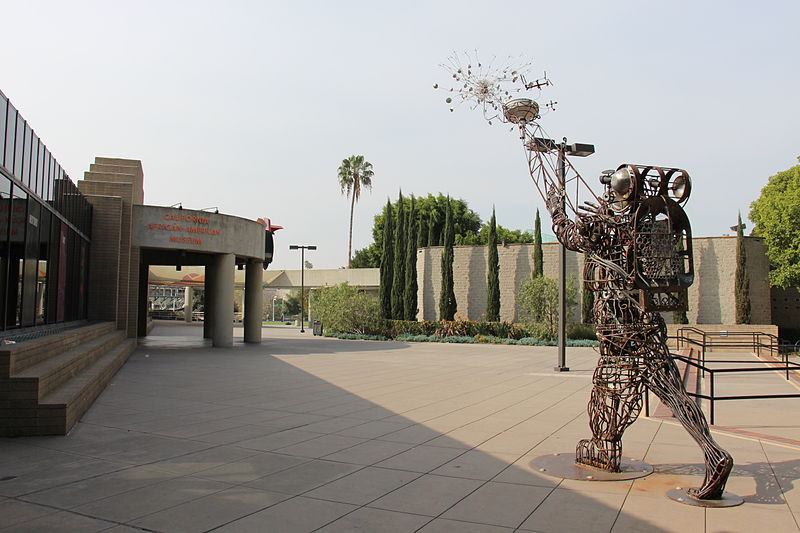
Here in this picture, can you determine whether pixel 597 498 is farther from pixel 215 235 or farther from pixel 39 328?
pixel 215 235

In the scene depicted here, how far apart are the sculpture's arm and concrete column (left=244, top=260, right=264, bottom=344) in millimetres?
22206

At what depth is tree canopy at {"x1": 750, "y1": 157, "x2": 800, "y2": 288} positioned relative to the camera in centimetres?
3244

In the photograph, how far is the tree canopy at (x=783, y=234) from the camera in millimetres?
32438

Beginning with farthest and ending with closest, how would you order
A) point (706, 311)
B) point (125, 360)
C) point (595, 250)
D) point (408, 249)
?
point (408, 249), point (706, 311), point (125, 360), point (595, 250)

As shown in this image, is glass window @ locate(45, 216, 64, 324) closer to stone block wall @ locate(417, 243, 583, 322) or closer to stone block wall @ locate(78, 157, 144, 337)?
stone block wall @ locate(78, 157, 144, 337)

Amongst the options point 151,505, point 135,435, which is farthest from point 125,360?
point 151,505

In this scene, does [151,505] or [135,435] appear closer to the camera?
[151,505]

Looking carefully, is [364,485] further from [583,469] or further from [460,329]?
[460,329]

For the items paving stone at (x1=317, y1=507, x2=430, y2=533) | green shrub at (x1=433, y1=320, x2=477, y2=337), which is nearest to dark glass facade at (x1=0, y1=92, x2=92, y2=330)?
paving stone at (x1=317, y1=507, x2=430, y2=533)

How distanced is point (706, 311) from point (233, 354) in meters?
26.0

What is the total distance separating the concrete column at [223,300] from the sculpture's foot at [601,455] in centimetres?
2029

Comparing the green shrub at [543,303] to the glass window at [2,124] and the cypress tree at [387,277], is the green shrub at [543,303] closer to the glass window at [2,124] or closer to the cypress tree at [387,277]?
the cypress tree at [387,277]

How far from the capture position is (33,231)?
12.3 meters

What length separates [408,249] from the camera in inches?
1626
